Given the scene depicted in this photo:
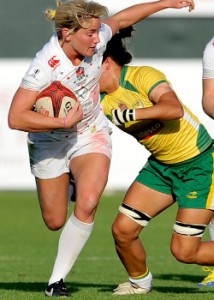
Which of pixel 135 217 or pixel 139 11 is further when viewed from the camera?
pixel 139 11

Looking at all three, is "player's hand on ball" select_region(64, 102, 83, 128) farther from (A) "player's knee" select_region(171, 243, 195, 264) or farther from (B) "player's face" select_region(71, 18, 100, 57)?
(A) "player's knee" select_region(171, 243, 195, 264)

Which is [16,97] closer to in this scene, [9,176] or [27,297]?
[27,297]

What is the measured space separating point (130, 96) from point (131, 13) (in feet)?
3.31

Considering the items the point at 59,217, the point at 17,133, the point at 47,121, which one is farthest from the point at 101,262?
the point at 17,133

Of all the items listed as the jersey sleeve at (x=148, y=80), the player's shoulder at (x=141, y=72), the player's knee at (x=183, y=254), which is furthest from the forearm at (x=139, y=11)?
the player's knee at (x=183, y=254)

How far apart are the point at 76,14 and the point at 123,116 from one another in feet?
2.81

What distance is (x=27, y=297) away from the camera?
8.84m

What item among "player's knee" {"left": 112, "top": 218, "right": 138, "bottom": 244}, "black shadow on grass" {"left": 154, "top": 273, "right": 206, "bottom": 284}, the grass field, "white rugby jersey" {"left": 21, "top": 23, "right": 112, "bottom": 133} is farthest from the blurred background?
"player's knee" {"left": 112, "top": 218, "right": 138, "bottom": 244}

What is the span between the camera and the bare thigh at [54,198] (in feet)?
31.1

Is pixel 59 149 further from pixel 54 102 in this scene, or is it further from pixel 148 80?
pixel 148 80

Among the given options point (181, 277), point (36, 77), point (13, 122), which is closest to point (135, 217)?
point (13, 122)

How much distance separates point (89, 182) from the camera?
8992mm

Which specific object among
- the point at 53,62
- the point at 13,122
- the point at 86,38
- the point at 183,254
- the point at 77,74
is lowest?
the point at 183,254

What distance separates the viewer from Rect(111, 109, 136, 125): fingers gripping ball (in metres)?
8.64
